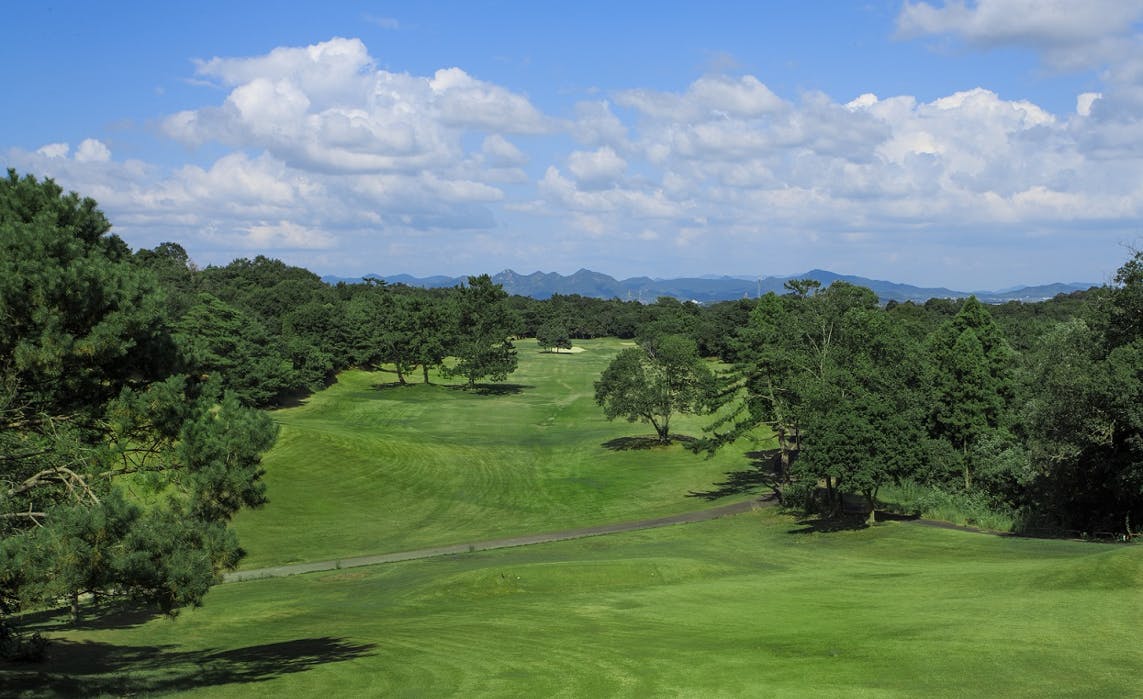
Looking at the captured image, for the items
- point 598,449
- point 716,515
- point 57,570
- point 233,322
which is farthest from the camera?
point 233,322

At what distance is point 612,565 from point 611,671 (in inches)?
691

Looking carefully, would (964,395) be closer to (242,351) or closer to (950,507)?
(950,507)

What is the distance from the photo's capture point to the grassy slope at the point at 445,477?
175 ft

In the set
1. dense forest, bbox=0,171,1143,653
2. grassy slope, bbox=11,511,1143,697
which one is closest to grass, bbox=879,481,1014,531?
dense forest, bbox=0,171,1143,653

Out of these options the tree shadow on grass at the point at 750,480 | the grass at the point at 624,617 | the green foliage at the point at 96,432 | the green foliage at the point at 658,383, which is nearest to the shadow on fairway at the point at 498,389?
the green foliage at the point at 658,383

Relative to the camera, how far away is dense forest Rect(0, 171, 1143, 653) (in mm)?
14250

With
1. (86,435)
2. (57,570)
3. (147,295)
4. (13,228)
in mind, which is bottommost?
(57,570)

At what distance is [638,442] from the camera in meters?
81.9

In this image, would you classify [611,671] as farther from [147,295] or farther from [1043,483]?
[1043,483]

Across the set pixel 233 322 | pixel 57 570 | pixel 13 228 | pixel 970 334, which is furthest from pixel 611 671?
pixel 233 322

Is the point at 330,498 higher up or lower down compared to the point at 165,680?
lower down

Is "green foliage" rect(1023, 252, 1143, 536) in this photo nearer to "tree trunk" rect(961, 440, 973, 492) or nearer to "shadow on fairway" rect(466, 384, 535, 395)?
"tree trunk" rect(961, 440, 973, 492)

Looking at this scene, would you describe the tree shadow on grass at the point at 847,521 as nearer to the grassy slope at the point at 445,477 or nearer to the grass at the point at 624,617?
the grass at the point at 624,617

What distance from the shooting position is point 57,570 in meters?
12.8
